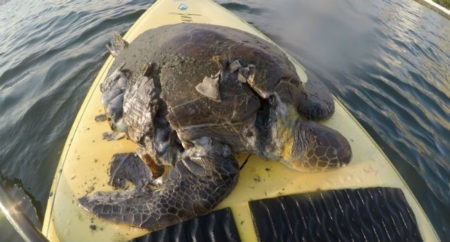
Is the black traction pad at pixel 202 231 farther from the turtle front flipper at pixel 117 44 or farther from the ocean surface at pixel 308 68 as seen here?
the turtle front flipper at pixel 117 44

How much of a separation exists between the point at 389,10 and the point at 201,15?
26.8ft

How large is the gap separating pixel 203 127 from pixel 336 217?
1.41 m

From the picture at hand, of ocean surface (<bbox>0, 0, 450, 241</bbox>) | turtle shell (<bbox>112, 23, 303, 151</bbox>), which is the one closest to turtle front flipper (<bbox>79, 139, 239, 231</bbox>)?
turtle shell (<bbox>112, 23, 303, 151</bbox>)

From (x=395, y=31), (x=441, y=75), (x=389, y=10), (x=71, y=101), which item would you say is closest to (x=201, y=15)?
(x=71, y=101)

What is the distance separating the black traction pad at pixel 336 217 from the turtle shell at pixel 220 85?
0.67 metres

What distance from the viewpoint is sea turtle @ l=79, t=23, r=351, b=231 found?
2797 mm

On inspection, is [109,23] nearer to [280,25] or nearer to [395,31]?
[280,25]

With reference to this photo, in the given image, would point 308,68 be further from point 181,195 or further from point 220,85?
point 181,195

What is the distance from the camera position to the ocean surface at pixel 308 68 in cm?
418

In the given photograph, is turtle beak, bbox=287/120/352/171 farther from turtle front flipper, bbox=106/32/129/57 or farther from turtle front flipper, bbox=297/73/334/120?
turtle front flipper, bbox=106/32/129/57

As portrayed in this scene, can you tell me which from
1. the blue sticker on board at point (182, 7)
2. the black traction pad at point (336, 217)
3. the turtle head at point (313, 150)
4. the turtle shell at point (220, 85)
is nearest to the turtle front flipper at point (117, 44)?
the turtle shell at point (220, 85)

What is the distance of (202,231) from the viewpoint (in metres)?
2.56

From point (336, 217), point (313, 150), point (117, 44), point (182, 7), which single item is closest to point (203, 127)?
point (313, 150)

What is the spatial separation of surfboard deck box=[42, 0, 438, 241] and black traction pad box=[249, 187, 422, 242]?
82 millimetres
